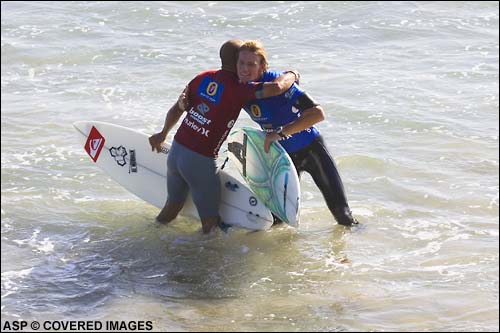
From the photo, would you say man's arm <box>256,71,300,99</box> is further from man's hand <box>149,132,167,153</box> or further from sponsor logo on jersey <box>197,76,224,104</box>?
man's hand <box>149,132,167,153</box>

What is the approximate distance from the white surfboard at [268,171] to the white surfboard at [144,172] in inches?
5.0

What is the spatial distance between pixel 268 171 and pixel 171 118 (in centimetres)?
87

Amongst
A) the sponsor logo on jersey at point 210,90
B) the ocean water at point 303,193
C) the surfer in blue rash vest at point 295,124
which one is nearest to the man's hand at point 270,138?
the surfer in blue rash vest at point 295,124

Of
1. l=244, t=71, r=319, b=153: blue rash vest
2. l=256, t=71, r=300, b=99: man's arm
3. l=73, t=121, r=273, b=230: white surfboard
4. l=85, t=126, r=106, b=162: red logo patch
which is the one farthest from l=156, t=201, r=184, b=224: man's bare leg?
l=256, t=71, r=300, b=99: man's arm

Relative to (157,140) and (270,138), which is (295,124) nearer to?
(270,138)

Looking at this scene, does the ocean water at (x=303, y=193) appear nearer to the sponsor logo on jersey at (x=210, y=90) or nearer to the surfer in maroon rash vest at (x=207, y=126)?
the surfer in maroon rash vest at (x=207, y=126)

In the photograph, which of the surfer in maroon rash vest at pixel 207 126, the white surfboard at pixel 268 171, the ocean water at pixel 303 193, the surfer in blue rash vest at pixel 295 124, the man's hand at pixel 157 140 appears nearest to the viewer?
the ocean water at pixel 303 193

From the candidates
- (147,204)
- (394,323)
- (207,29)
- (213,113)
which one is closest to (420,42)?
(207,29)

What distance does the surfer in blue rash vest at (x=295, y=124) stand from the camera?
21.6 ft

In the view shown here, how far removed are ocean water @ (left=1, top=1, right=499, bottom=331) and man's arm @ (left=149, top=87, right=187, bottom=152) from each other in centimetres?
75

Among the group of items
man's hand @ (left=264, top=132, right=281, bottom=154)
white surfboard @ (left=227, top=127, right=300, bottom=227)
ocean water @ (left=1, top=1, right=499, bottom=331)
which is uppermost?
man's hand @ (left=264, top=132, right=281, bottom=154)

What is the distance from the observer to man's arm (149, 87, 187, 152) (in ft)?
22.7

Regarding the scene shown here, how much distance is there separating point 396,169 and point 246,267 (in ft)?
9.41

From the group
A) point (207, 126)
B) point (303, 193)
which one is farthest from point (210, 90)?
point (303, 193)
